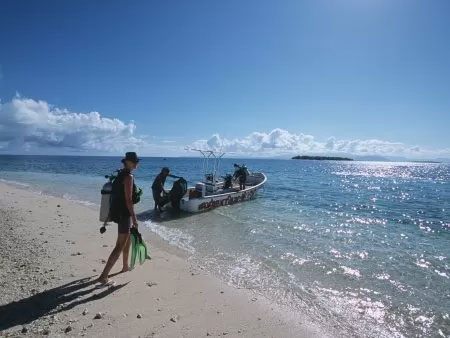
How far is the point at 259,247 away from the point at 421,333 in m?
4.91

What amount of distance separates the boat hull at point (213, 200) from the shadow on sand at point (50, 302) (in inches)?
358

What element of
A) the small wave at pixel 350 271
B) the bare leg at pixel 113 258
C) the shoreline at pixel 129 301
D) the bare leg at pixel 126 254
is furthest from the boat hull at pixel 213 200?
the bare leg at pixel 113 258

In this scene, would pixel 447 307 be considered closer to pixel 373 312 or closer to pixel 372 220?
pixel 373 312

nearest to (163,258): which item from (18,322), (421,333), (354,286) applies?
(18,322)

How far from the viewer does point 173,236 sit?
10.8m

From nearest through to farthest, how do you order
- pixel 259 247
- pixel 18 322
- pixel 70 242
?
pixel 18 322 < pixel 70 242 < pixel 259 247

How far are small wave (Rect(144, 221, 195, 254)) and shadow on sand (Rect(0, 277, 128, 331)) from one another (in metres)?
3.68

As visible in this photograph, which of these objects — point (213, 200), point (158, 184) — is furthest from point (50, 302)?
point (213, 200)

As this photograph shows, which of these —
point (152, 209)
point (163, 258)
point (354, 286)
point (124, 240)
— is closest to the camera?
point (124, 240)

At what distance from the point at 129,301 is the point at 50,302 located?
45.2 inches

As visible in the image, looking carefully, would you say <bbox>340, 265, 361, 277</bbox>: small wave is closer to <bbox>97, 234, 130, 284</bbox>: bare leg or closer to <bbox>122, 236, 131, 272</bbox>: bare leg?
<bbox>122, 236, 131, 272</bbox>: bare leg

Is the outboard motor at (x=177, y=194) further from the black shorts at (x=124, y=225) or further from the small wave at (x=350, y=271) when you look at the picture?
the black shorts at (x=124, y=225)

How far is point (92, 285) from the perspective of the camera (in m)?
5.72

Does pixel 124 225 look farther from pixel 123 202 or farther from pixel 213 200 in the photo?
pixel 213 200
